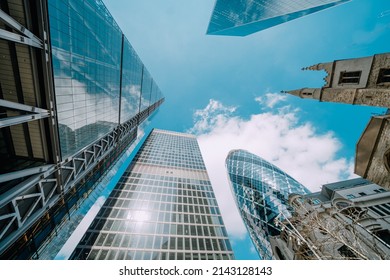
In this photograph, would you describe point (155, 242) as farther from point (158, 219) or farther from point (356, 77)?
point (356, 77)

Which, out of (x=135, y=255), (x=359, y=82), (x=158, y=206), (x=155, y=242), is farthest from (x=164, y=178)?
(x=359, y=82)

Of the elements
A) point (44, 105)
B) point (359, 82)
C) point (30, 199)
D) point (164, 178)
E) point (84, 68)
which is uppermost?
point (84, 68)

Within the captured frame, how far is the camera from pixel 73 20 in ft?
44.3

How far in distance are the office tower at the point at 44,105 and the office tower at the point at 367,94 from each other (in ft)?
60.5

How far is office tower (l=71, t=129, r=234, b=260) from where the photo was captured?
24.7 metres

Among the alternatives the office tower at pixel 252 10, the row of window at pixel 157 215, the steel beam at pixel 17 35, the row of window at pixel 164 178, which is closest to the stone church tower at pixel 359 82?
the steel beam at pixel 17 35

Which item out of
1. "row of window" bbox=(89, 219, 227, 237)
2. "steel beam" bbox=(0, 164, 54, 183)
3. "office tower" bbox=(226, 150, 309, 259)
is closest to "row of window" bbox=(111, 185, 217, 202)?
"row of window" bbox=(89, 219, 227, 237)

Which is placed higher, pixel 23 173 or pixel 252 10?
pixel 252 10

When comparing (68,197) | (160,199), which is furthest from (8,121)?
(160,199)

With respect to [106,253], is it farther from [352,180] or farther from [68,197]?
[352,180]

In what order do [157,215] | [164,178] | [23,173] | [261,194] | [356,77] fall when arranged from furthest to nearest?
[261,194], [164,178], [157,215], [356,77], [23,173]

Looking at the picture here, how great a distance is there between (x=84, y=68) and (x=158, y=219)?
28039mm

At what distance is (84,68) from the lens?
1560 centimetres
